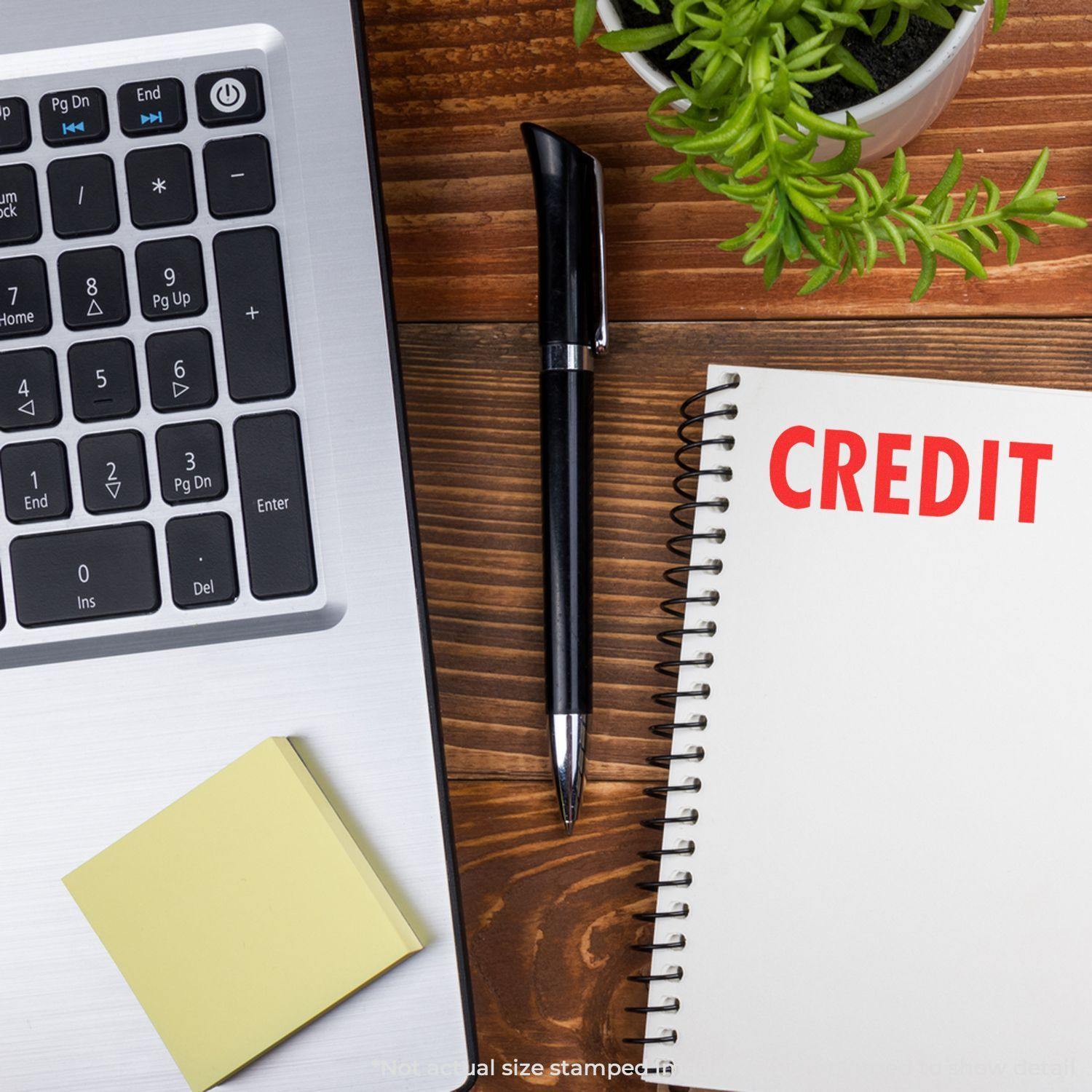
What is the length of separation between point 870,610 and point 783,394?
4.3 inches

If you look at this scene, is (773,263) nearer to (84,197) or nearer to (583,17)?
(583,17)

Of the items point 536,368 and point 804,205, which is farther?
point 536,368

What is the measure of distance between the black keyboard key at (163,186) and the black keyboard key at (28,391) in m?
0.07

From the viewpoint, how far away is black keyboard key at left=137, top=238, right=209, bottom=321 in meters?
0.40

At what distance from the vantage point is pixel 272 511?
40cm

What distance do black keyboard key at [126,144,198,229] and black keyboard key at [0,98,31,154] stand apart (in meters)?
0.05

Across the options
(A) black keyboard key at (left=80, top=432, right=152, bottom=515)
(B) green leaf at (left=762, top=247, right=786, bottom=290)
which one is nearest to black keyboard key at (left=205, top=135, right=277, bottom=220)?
(A) black keyboard key at (left=80, top=432, right=152, bottom=515)

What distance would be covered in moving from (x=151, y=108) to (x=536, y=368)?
0.20 meters

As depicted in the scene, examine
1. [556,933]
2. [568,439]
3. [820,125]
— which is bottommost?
[556,933]

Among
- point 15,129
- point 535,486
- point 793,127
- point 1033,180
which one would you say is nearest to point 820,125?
point 793,127

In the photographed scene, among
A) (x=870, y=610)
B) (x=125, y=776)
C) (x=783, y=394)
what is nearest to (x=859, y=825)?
(x=870, y=610)

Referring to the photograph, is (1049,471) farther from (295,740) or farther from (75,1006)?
(75,1006)

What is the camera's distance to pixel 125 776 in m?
0.41

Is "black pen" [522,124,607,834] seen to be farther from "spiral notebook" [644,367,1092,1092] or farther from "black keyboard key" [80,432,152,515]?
"black keyboard key" [80,432,152,515]
